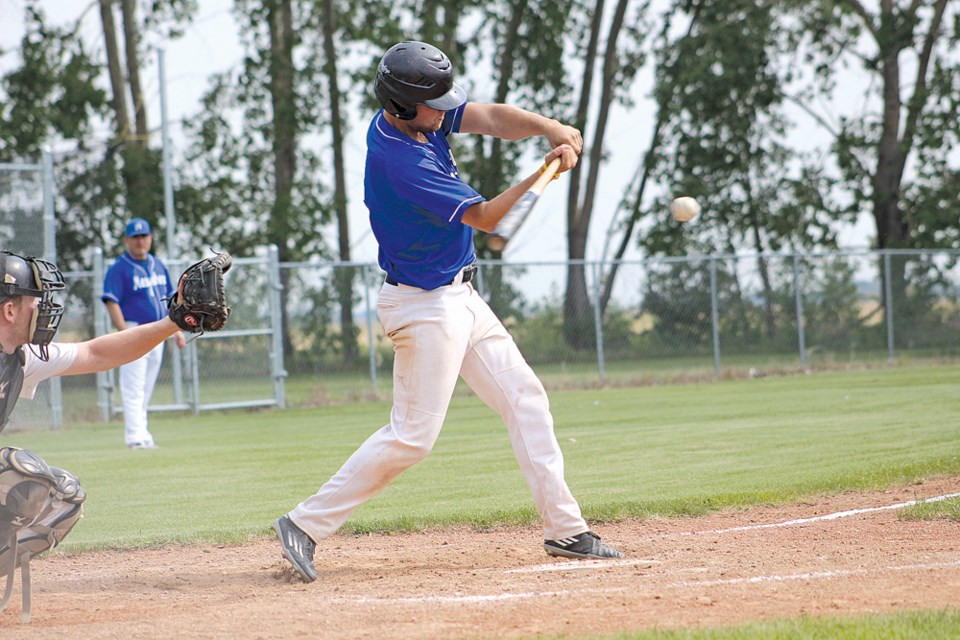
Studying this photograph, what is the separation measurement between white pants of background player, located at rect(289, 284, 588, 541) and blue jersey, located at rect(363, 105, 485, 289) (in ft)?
0.38

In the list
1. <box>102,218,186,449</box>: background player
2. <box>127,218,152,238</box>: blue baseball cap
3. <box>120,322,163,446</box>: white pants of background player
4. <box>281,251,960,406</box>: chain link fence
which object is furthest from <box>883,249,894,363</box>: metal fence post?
<box>120,322,163,446</box>: white pants of background player

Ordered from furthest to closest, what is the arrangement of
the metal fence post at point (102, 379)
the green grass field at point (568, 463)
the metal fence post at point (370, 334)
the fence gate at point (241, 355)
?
the metal fence post at point (370, 334) → the fence gate at point (241, 355) → the metal fence post at point (102, 379) → the green grass field at point (568, 463)

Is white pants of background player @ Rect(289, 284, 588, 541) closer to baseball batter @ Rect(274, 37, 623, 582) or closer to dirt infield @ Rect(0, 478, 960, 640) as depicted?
baseball batter @ Rect(274, 37, 623, 582)

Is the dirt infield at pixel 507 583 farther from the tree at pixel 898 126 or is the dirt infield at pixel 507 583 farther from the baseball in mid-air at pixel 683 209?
the tree at pixel 898 126

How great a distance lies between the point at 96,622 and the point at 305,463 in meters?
5.70

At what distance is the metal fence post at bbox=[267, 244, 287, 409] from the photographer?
714 inches

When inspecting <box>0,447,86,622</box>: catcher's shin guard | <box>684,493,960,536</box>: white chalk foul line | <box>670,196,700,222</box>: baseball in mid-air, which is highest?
<box>670,196,700,222</box>: baseball in mid-air

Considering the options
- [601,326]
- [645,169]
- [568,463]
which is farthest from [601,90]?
[568,463]

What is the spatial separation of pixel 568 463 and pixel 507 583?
4.56m

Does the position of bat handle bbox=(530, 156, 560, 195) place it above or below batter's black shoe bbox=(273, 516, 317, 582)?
above

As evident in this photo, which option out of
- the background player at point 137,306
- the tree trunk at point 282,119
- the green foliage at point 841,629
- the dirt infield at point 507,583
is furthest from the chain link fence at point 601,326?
the green foliage at point 841,629

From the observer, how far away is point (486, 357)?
559cm

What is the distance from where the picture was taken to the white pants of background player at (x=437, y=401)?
17.6 ft

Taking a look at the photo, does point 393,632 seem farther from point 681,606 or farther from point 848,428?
point 848,428
